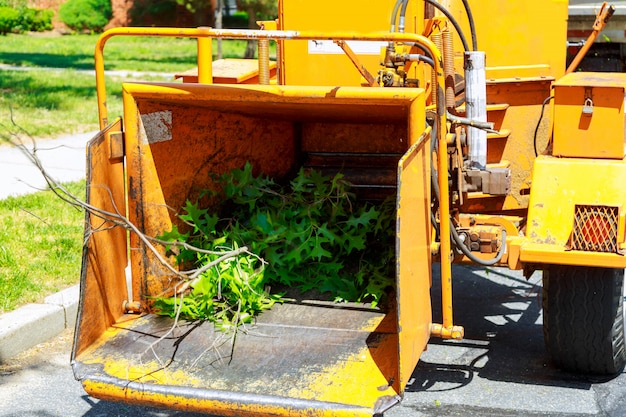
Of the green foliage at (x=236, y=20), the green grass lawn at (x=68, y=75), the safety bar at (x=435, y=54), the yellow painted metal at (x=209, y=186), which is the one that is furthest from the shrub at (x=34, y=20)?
the safety bar at (x=435, y=54)

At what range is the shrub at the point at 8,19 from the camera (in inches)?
1102

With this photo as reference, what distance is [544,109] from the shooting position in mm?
4410

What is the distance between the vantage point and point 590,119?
3758 mm

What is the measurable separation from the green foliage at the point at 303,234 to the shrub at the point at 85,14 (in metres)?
28.5

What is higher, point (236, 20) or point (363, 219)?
point (236, 20)

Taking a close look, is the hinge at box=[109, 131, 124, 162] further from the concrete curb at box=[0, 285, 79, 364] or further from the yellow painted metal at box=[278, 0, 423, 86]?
the concrete curb at box=[0, 285, 79, 364]

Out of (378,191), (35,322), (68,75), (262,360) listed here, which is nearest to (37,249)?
(35,322)

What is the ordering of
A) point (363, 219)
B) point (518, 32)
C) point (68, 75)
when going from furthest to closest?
point (68, 75) < point (518, 32) < point (363, 219)

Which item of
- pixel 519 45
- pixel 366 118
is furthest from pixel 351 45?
pixel 519 45

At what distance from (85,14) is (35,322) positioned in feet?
93.7

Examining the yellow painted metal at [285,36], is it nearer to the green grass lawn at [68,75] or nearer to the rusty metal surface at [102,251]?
the rusty metal surface at [102,251]

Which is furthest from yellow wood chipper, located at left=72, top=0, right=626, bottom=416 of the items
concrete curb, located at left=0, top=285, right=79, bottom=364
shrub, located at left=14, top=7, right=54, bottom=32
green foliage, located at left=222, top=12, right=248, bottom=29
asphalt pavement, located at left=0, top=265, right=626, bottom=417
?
green foliage, located at left=222, top=12, right=248, bottom=29

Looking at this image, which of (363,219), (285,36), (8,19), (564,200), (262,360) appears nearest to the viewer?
(285,36)

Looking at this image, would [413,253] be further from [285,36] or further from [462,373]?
[462,373]
